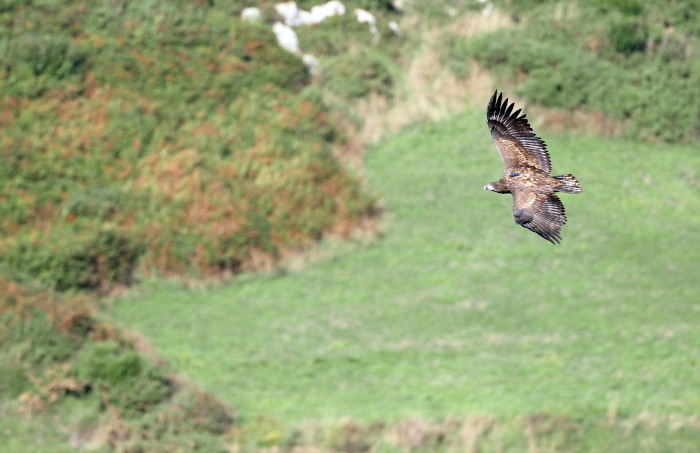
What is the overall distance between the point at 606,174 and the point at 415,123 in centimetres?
522

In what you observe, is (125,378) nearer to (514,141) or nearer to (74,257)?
(74,257)

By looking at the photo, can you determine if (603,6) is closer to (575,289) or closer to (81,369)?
(575,289)

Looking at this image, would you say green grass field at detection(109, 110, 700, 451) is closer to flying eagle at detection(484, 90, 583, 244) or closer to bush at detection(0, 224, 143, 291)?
bush at detection(0, 224, 143, 291)

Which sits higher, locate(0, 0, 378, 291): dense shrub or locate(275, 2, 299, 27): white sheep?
locate(275, 2, 299, 27): white sheep

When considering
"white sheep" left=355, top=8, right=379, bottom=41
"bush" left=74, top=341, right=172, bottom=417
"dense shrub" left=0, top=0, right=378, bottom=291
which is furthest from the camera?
"white sheep" left=355, top=8, right=379, bottom=41

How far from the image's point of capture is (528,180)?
12.2 metres

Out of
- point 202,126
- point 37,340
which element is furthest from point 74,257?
point 202,126

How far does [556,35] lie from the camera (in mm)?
32500

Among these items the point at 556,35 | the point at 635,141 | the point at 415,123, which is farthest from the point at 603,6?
the point at 415,123

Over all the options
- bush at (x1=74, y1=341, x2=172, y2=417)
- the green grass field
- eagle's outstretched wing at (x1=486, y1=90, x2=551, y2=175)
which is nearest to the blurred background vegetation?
bush at (x1=74, y1=341, x2=172, y2=417)

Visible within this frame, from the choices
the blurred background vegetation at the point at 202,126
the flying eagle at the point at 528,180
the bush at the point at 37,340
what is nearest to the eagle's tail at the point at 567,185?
the flying eagle at the point at 528,180

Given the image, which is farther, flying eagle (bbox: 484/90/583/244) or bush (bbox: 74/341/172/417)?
bush (bbox: 74/341/172/417)

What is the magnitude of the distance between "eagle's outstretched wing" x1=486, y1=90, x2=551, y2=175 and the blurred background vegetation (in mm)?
8578

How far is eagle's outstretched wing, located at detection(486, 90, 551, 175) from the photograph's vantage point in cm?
1271
